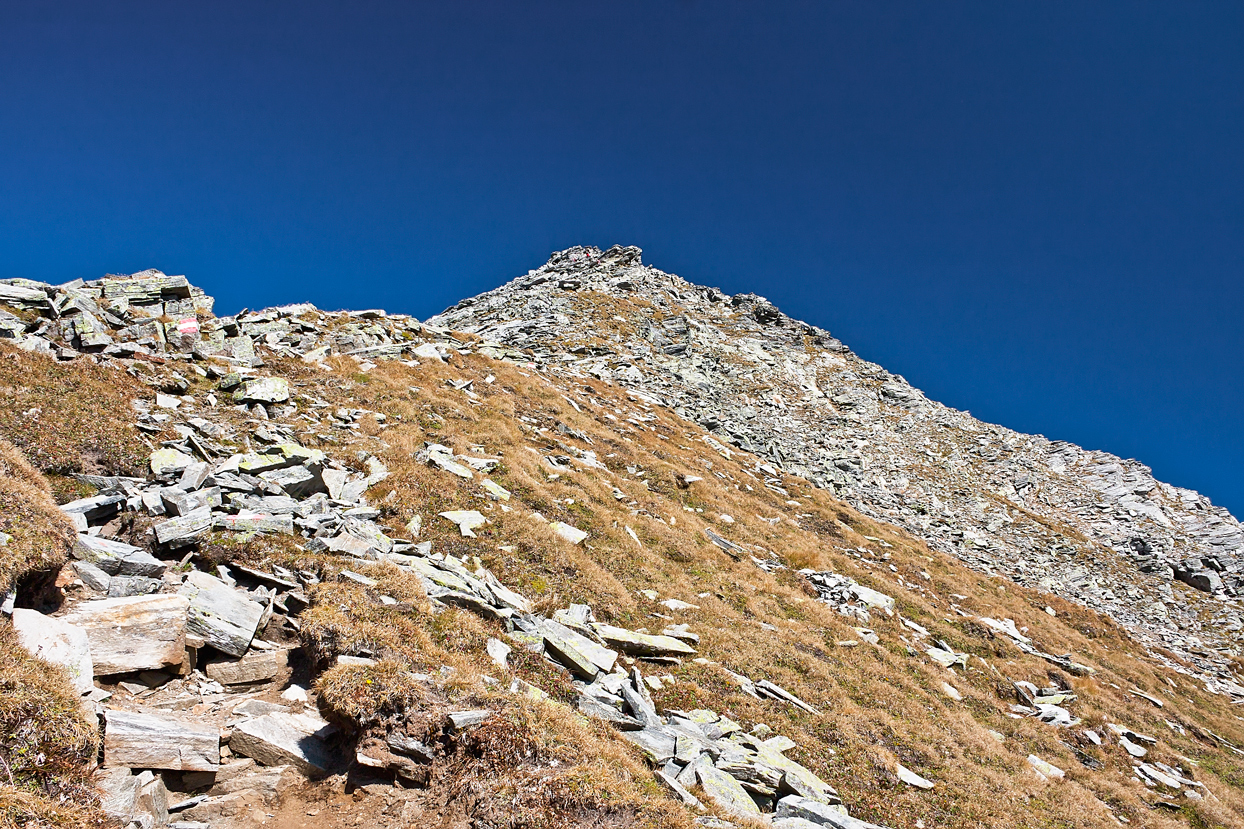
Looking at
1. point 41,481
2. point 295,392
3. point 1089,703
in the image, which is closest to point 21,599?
point 41,481

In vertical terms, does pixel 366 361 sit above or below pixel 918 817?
above

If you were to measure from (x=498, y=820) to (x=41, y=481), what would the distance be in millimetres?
11483

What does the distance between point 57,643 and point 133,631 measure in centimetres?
97

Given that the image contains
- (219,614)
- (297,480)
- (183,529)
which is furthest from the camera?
(297,480)

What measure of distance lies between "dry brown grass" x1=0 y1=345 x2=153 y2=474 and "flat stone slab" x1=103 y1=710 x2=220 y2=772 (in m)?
9.42

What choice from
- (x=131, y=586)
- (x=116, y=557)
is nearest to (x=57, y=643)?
(x=131, y=586)

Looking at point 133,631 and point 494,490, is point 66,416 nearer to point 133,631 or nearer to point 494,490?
point 133,631

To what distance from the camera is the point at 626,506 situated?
78.2 feet

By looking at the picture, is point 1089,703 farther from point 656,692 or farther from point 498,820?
point 498,820

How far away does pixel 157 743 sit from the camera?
21.4 feet

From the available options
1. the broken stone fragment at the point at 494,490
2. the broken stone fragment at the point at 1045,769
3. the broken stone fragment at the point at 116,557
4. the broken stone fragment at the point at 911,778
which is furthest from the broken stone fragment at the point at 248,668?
the broken stone fragment at the point at 1045,769

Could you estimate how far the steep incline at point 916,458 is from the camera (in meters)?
41.4

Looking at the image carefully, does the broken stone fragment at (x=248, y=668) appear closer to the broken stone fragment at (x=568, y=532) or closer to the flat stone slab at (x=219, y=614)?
the flat stone slab at (x=219, y=614)

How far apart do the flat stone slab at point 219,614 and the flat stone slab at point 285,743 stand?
177 centimetres
